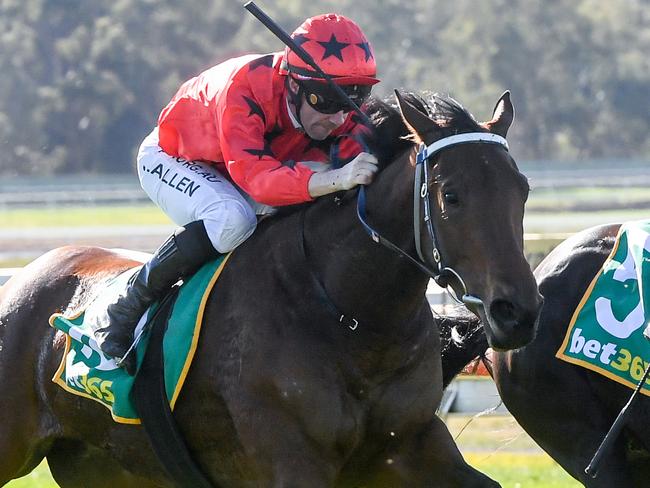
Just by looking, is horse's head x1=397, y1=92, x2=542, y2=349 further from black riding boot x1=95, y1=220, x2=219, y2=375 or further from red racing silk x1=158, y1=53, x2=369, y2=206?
black riding boot x1=95, y1=220, x2=219, y2=375

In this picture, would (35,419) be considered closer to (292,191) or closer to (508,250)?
(292,191)

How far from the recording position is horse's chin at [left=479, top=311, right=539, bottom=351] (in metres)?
3.64

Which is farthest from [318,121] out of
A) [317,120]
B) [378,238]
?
[378,238]

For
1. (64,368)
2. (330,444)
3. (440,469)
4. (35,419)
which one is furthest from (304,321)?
(35,419)

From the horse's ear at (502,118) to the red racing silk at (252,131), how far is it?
463mm

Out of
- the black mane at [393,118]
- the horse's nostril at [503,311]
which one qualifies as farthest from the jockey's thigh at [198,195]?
the horse's nostril at [503,311]

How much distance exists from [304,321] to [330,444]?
0.44 m

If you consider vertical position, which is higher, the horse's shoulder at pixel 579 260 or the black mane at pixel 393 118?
the black mane at pixel 393 118

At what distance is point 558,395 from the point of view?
537cm

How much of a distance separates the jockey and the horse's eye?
1.47ft

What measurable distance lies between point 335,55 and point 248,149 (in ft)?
1.51

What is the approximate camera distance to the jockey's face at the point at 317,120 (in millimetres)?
4602

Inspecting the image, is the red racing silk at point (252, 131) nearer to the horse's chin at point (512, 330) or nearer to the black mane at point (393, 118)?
the black mane at point (393, 118)

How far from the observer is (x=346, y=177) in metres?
4.26
